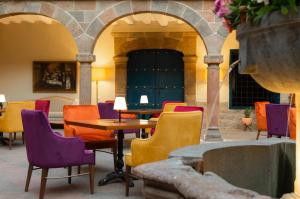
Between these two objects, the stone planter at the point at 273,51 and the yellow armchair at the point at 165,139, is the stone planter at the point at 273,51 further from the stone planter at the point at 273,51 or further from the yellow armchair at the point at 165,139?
the yellow armchair at the point at 165,139

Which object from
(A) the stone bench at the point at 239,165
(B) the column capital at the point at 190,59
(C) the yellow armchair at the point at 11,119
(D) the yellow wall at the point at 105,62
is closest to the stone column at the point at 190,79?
(B) the column capital at the point at 190,59

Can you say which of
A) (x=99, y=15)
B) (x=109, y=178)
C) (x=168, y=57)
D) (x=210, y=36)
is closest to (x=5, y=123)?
(x=99, y=15)

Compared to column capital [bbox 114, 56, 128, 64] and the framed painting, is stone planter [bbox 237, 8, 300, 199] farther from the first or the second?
the framed painting

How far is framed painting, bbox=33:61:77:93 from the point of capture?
500 inches

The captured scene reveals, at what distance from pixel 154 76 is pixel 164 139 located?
29.1ft

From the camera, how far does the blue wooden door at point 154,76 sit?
507 inches

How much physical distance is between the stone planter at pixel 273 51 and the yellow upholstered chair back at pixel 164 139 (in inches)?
85.6

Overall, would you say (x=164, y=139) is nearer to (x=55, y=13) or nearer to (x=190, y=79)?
(x=55, y=13)

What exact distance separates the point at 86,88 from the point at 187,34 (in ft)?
14.2

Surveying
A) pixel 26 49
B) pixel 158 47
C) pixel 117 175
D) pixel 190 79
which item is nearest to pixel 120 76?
pixel 158 47

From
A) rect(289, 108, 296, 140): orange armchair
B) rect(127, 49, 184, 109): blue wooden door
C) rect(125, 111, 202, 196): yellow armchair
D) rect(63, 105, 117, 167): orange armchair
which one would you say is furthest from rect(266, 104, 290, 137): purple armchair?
rect(127, 49, 184, 109): blue wooden door

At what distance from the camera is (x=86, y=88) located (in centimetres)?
925

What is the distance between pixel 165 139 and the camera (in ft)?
13.6

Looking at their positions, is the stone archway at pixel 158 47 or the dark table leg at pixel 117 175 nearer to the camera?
the dark table leg at pixel 117 175
